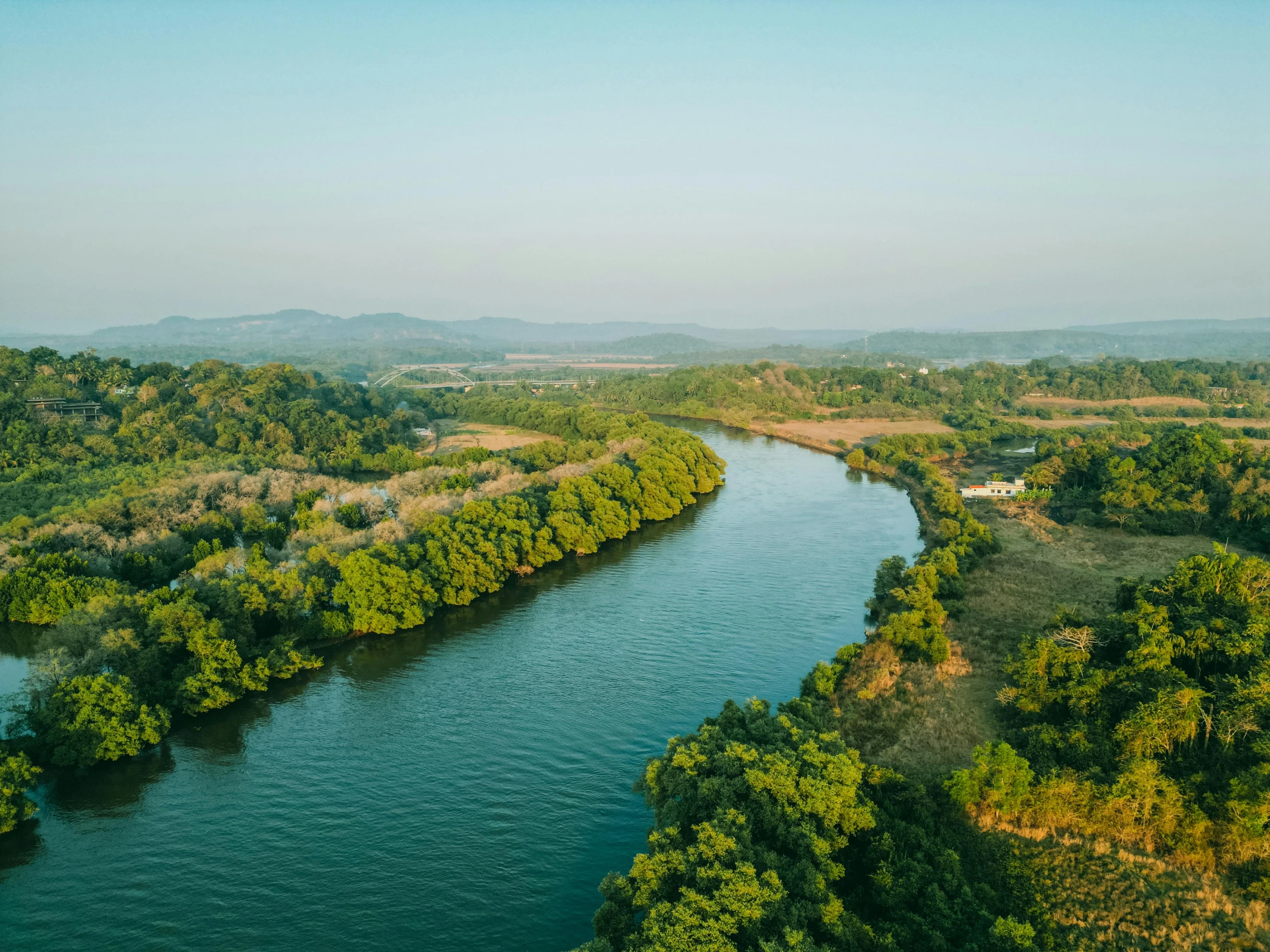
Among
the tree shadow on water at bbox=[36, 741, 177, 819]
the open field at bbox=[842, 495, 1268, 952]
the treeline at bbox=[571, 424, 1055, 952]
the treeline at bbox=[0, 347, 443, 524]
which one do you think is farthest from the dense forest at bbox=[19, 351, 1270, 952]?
the tree shadow on water at bbox=[36, 741, 177, 819]

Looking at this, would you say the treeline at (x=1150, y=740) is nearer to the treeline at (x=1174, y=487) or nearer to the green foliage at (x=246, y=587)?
the treeline at (x=1174, y=487)

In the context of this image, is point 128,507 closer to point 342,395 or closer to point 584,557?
point 584,557

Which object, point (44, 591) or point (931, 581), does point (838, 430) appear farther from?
point (44, 591)

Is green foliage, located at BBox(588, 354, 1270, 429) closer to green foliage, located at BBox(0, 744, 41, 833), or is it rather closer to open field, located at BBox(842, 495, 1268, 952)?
open field, located at BBox(842, 495, 1268, 952)

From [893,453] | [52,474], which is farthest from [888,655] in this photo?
[52,474]

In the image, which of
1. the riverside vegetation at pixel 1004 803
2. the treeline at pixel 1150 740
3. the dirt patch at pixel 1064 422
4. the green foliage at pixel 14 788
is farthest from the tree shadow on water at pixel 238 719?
the dirt patch at pixel 1064 422

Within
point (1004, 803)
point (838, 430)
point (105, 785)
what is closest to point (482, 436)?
point (838, 430)
